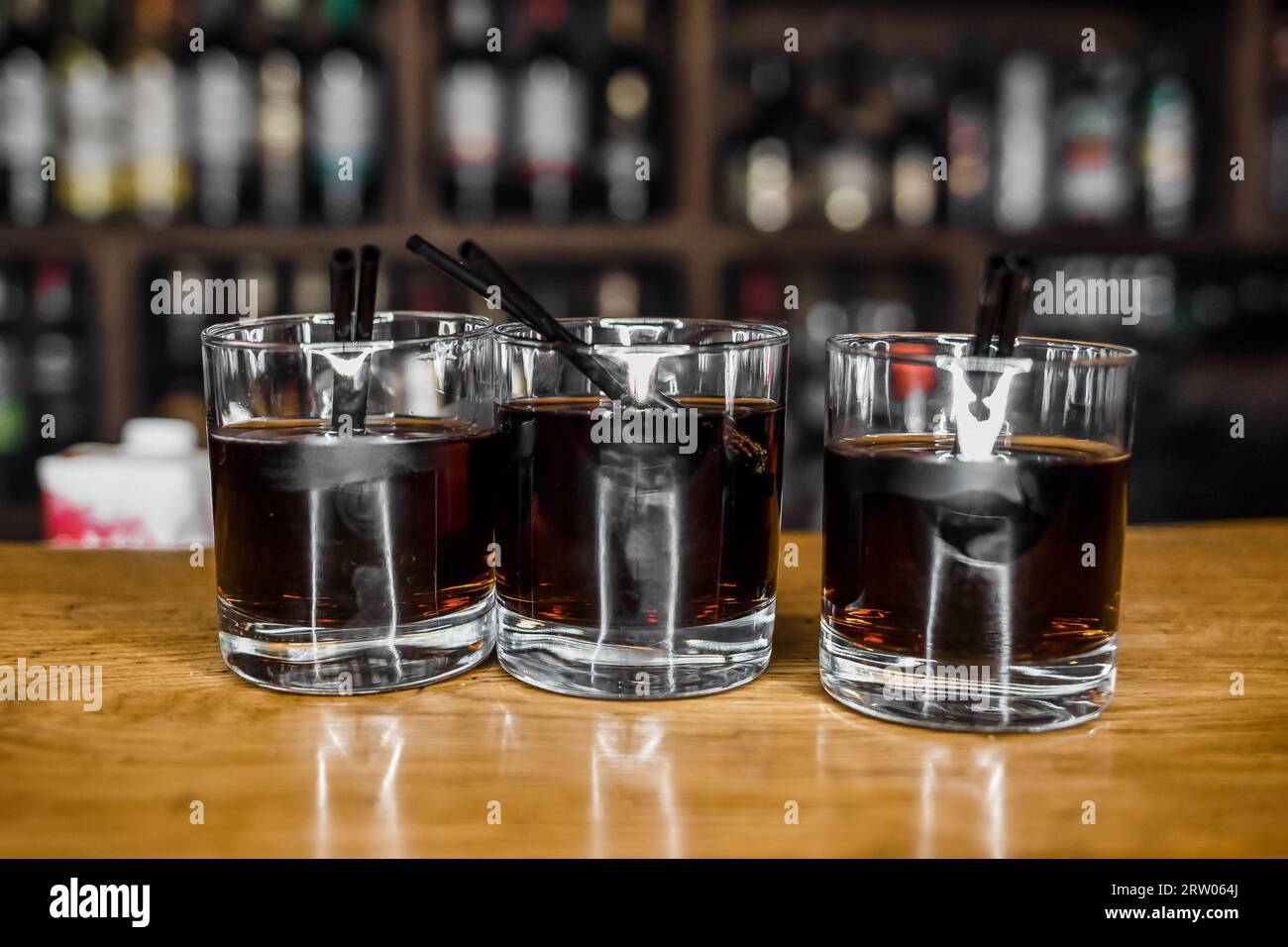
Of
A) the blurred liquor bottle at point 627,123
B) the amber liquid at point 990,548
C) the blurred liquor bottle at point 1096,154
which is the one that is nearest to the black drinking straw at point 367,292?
the amber liquid at point 990,548

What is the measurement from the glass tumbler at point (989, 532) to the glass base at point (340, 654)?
0.22m

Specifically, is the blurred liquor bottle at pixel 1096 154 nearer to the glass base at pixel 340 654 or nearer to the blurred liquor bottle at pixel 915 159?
the blurred liquor bottle at pixel 915 159

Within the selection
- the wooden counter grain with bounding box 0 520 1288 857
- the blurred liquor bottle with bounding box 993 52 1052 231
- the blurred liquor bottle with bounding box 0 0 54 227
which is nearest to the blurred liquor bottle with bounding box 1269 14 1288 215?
the blurred liquor bottle with bounding box 993 52 1052 231

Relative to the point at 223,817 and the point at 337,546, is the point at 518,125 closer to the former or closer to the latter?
the point at 337,546

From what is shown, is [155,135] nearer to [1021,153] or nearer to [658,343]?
[1021,153]

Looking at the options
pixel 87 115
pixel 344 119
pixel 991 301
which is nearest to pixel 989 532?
pixel 991 301

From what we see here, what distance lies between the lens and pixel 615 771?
1.81 ft

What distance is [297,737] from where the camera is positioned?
588 millimetres

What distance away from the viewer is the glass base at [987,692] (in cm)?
60

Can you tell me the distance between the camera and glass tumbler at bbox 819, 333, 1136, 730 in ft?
1.96

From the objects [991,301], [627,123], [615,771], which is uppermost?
[627,123]

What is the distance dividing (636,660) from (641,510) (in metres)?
0.08
